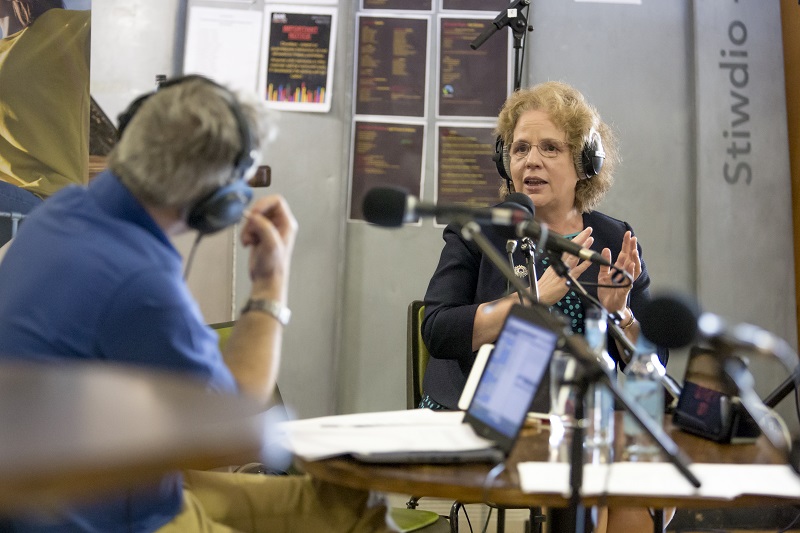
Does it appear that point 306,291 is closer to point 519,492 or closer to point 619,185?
point 619,185

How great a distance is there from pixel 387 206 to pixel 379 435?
0.40 metres

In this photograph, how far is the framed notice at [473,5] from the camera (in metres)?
3.39

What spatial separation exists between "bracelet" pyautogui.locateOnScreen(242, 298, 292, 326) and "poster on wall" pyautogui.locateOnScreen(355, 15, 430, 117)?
2.07 m

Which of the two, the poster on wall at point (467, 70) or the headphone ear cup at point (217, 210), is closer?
the headphone ear cup at point (217, 210)

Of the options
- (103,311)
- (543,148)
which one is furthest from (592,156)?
(103,311)

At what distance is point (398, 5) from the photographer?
3.38m

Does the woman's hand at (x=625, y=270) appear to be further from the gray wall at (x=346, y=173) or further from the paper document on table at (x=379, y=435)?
the gray wall at (x=346, y=173)

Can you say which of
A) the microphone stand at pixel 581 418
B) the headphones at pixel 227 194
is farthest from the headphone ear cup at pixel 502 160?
the microphone stand at pixel 581 418

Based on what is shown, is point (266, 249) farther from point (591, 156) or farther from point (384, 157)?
point (384, 157)

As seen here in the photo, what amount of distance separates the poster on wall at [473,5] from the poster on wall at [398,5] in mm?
83

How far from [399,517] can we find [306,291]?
4.50ft

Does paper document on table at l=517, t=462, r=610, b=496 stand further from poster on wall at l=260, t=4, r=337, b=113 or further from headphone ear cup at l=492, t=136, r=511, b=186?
poster on wall at l=260, t=4, r=337, b=113

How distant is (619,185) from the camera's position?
342 cm

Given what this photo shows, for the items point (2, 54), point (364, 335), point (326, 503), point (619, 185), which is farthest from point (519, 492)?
point (2, 54)
